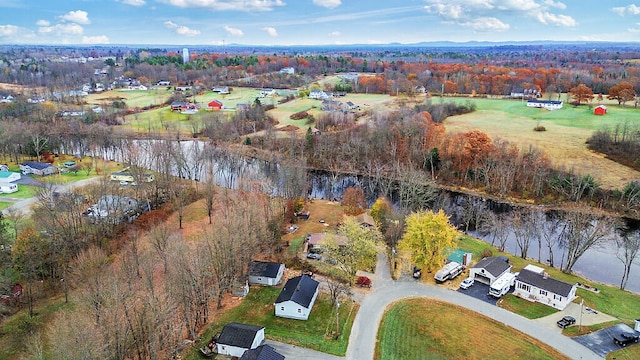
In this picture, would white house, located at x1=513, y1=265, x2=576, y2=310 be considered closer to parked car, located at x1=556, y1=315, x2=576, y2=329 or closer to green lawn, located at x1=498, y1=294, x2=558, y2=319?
green lawn, located at x1=498, y1=294, x2=558, y2=319

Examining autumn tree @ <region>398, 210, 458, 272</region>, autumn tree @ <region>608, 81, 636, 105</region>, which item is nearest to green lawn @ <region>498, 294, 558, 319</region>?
autumn tree @ <region>398, 210, 458, 272</region>

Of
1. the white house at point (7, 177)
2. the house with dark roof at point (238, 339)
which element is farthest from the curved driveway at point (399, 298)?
the white house at point (7, 177)

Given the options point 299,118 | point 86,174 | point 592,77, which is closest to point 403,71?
point 592,77

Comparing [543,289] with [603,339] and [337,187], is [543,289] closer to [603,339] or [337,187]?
[603,339]

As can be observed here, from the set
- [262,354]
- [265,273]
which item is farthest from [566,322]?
[265,273]

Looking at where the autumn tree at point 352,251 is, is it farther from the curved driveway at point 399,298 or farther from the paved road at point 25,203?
the paved road at point 25,203

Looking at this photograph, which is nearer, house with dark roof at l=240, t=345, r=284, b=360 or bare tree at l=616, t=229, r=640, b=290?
house with dark roof at l=240, t=345, r=284, b=360

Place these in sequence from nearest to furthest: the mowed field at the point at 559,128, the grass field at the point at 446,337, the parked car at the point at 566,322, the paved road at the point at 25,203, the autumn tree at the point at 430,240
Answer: the grass field at the point at 446,337 < the parked car at the point at 566,322 < the autumn tree at the point at 430,240 < the paved road at the point at 25,203 < the mowed field at the point at 559,128

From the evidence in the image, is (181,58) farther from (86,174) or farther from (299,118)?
(86,174)
